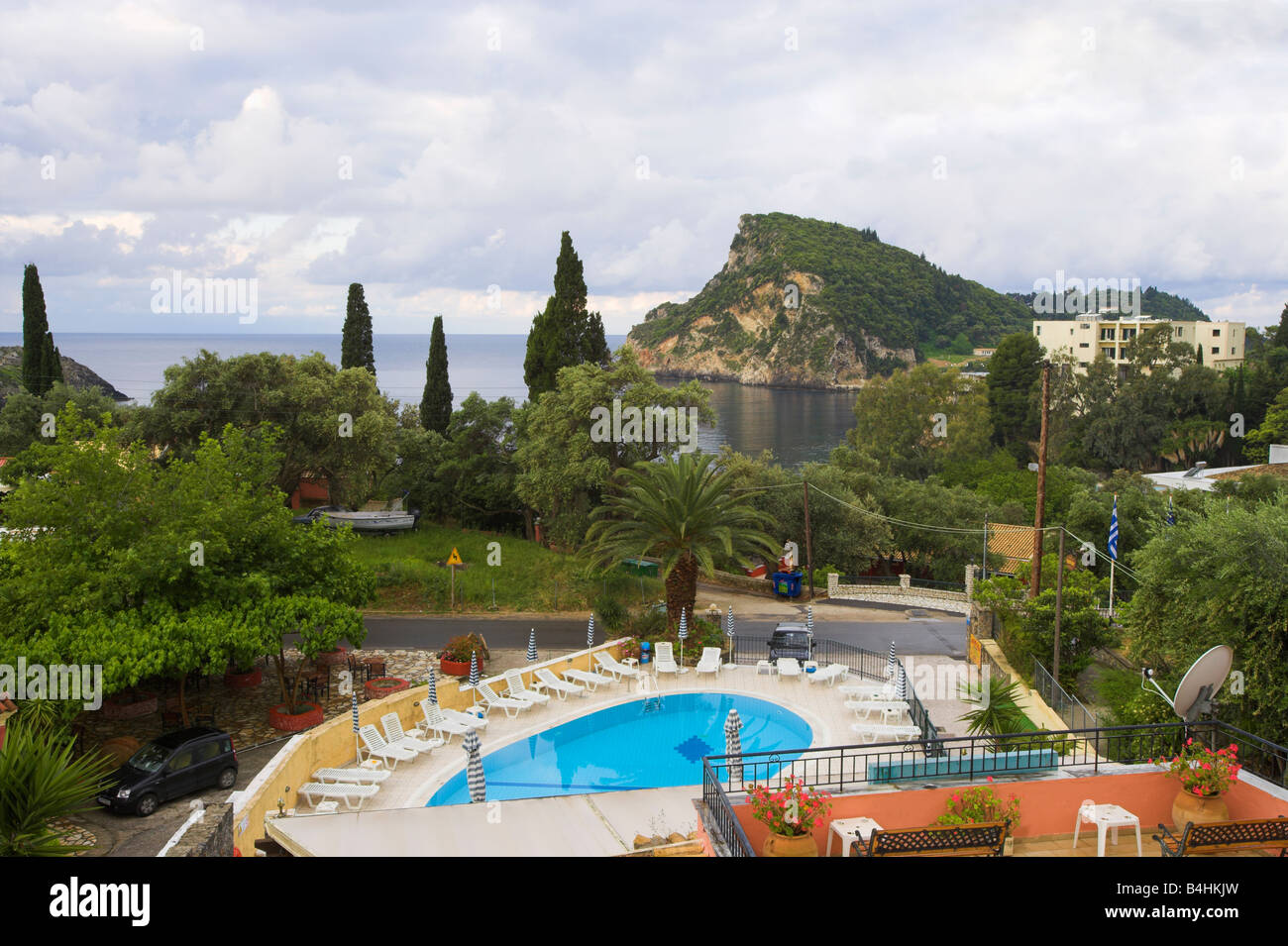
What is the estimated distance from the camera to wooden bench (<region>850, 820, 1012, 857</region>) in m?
8.48

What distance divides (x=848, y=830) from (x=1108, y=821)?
2.83 m

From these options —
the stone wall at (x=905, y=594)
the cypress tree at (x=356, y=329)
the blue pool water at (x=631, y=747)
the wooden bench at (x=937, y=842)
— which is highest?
the cypress tree at (x=356, y=329)

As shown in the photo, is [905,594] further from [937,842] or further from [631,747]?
[937,842]

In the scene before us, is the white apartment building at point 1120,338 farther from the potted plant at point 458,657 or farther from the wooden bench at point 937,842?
the wooden bench at point 937,842

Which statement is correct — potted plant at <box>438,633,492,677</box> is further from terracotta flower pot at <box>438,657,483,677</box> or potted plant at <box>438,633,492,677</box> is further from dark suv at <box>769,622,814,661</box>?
dark suv at <box>769,622,814,661</box>

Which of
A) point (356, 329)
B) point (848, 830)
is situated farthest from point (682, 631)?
point (356, 329)

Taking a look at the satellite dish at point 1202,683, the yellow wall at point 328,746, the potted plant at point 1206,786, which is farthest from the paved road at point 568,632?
the potted plant at point 1206,786

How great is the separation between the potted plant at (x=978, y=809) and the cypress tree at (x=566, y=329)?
116ft

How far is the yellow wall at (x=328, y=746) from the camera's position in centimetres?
1338

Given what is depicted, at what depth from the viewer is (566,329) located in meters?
44.0


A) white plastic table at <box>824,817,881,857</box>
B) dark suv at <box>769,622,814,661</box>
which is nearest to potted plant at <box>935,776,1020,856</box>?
white plastic table at <box>824,817,881,857</box>

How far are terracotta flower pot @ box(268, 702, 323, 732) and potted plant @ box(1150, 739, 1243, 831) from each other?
1516cm
